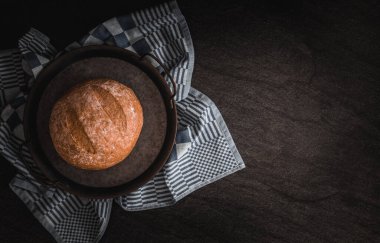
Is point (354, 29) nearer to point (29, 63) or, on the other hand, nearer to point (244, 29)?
point (244, 29)

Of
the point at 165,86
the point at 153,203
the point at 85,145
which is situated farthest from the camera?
the point at 153,203

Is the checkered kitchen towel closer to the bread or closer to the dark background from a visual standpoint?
the dark background

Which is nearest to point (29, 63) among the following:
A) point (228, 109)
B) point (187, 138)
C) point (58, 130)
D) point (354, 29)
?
point (58, 130)

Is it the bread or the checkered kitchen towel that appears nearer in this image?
the bread

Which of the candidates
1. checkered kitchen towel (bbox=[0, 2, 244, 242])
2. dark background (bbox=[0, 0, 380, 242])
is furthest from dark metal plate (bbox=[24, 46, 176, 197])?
dark background (bbox=[0, 0, 380, 242])

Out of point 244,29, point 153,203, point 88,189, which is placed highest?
point 244,29
